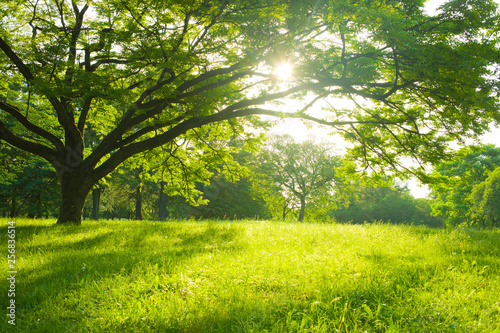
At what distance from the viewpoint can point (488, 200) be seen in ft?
87.9

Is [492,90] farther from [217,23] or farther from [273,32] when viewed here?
[217,23]

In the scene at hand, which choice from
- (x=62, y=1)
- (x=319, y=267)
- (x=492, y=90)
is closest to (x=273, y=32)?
(x=492, y=90)

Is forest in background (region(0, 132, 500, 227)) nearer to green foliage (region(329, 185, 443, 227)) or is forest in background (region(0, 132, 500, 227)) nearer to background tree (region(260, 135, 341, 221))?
background tree (region(260, 135, 341, 221))

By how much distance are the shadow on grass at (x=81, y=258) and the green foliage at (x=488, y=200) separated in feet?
101

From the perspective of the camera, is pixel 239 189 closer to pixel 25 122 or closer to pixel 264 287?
pixel 25 122

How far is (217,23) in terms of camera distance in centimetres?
884

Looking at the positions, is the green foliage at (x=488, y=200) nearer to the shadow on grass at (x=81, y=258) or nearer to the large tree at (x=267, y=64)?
the large tree at (x=267, y=64)

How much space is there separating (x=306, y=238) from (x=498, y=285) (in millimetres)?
3767

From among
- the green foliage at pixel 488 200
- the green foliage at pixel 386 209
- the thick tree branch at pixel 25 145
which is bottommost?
the green foliage at pixel 386 209

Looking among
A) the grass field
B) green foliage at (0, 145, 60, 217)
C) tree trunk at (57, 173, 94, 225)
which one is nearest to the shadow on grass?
the grass field

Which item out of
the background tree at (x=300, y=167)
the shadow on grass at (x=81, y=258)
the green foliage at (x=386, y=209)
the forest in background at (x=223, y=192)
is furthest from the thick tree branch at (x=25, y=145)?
the green foliage at (x=386, y=209)

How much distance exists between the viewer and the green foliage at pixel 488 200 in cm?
2645

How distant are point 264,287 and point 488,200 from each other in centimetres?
3319

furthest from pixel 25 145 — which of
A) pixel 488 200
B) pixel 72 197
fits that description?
pixel 488 200
